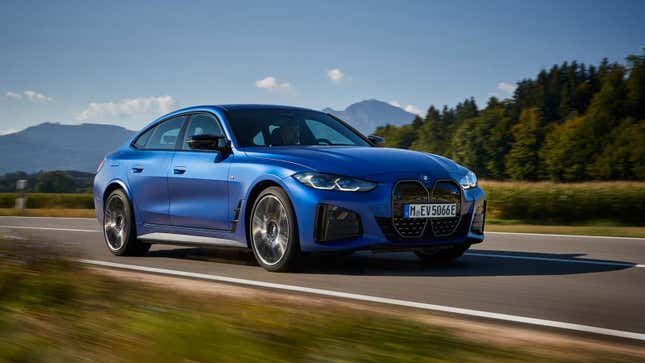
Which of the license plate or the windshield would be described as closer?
the license plate

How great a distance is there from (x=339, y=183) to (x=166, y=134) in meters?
2.86

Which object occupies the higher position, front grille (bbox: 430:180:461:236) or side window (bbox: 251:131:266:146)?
side window (bbox: 251:131:266:146)

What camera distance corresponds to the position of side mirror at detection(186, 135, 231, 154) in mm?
7559

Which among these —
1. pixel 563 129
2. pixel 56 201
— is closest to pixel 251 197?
pixel 56 201

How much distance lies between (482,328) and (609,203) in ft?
45.8

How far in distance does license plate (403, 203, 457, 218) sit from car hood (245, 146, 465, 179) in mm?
266

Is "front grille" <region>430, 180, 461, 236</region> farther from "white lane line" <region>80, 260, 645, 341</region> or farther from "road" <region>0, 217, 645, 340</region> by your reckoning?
"white lane line" <region>80, 260, 645, 341</region>

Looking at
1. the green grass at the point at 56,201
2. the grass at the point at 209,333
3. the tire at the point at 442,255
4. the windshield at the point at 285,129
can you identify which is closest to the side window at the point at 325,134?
the windshield at the point at 285,129

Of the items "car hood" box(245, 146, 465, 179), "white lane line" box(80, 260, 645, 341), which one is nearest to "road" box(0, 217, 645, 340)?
"white lane line" box(80, 260, 645, 341)

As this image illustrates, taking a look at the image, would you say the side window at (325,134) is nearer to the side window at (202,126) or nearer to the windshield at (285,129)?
the windshield at (285,129)

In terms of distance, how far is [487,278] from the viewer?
272 inches

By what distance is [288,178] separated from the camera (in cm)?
686

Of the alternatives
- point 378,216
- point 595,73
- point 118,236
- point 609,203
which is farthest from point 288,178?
point 595,73

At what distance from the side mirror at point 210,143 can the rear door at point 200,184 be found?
0.09 meters
